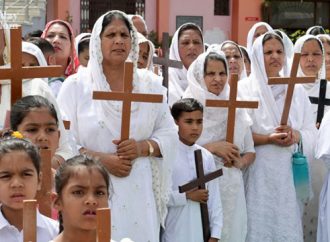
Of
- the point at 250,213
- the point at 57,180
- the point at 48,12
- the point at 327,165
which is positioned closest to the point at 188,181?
the point at 250,213

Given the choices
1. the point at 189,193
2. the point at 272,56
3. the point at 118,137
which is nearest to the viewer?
the point at 118,137

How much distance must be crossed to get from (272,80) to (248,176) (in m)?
0.70

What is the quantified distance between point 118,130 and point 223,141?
106 cm

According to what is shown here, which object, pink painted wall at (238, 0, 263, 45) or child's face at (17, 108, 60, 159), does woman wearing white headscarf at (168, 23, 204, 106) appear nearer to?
child's face at (17, 108, 60, 159)

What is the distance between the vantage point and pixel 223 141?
524 cm

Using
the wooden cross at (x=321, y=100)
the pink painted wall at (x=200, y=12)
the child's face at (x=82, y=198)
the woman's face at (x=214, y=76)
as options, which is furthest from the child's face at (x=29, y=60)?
the pink painted wall at (x=200, y=12)

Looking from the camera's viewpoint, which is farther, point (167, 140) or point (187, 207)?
point (187, 207)

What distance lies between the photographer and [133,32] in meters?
4.56

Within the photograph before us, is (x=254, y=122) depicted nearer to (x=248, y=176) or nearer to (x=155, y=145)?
(x=248, y=176)

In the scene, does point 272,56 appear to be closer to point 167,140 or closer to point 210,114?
point 210,114

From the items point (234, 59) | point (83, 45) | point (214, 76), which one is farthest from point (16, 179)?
point (234, 59)

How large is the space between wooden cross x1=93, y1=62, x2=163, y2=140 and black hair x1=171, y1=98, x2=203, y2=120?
71 cm

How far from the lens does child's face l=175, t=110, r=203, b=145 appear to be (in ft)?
16.4

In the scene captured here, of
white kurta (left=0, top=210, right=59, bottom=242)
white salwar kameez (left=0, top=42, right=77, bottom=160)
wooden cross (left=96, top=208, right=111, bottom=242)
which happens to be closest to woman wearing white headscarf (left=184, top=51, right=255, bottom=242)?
white salwar kameez (left=0, top=42, right=77, bottom=160)
